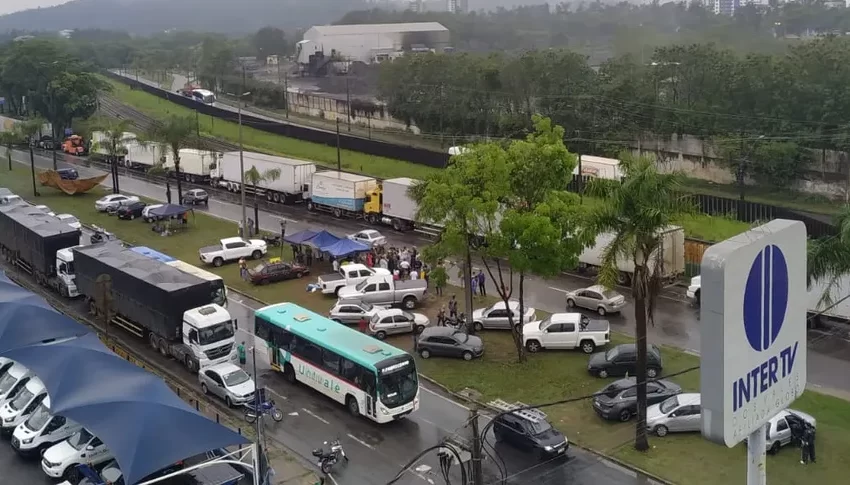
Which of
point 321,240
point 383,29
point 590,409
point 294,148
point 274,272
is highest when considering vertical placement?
point 383,29

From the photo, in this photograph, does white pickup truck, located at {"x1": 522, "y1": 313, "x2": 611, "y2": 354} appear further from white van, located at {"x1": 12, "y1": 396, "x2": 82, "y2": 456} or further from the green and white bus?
white van, located at {"x1": 12, "y1": 396, "x2": 82, "y2": 456}

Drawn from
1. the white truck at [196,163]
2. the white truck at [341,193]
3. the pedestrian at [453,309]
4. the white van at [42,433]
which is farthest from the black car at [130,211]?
the white van at [42,433]

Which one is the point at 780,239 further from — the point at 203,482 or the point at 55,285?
the point at 55,285

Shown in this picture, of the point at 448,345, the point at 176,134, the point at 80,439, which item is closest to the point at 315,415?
the point at 448,345

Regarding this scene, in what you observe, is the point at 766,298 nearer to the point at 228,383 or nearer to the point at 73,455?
the point at 73,455

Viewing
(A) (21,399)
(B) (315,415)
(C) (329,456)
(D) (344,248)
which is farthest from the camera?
(D) (344,248)

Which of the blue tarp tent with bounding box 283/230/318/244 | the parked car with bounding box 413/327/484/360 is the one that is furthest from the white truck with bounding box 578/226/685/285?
the blue tarp tent with bounding box 283/230/318/244

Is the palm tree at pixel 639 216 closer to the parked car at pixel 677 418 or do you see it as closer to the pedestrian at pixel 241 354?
the parked car at pixel 677 418
